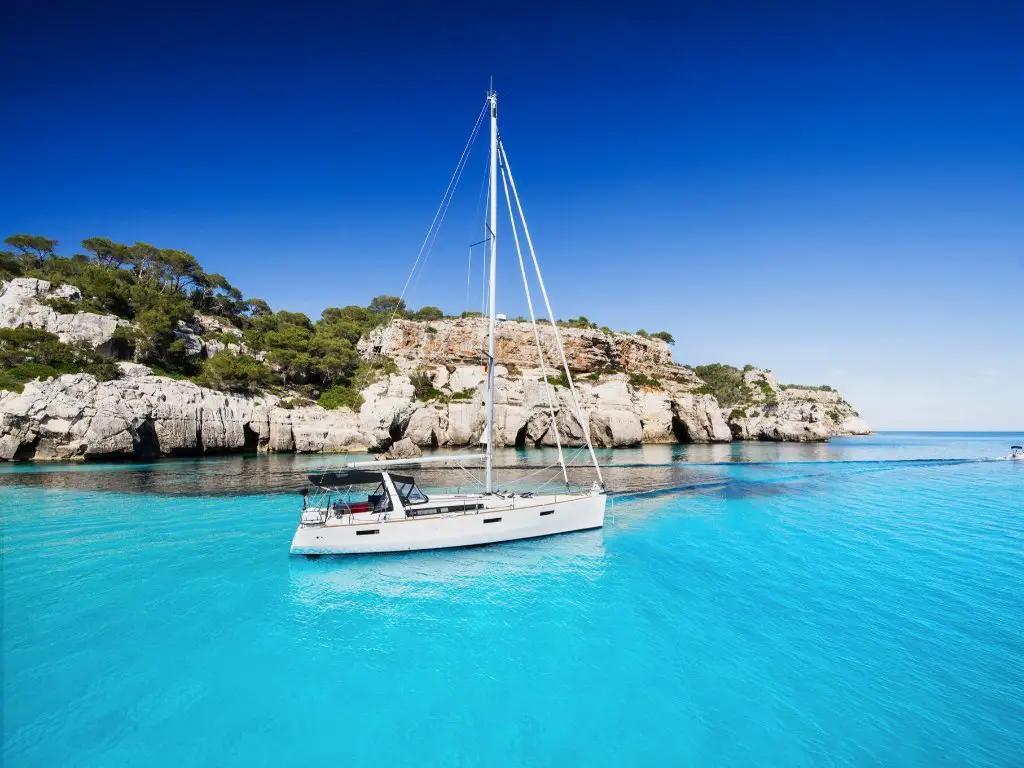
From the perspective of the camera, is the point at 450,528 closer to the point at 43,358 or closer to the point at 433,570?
the point at 433,570

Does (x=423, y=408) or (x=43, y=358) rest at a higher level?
(x=43, y=358)

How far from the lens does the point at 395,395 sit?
46688 millimetres

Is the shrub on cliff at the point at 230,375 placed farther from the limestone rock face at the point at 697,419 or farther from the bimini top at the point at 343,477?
the limestone rock face at the point at 697,419

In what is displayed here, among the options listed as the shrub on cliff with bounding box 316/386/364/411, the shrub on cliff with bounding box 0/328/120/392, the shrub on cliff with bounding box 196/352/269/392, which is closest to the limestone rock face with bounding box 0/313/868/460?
the shrub on cliff with bounding box 316/386/364/411

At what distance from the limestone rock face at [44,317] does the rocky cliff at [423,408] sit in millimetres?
148

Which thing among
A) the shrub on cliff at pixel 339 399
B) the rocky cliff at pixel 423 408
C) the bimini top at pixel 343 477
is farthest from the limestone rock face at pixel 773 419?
the bimini top at pixel 343 477

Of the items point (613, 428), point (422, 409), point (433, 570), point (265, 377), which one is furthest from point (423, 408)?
point (433, 570)

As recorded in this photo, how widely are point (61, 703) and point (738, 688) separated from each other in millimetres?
11374

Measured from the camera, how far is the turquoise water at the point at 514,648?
264 inches

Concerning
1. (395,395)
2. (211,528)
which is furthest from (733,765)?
(395,395)

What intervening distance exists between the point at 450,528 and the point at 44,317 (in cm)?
4745

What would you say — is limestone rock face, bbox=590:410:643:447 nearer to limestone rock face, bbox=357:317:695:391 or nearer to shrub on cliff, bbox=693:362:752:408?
limestone rock face, bbox=357:317:695:391

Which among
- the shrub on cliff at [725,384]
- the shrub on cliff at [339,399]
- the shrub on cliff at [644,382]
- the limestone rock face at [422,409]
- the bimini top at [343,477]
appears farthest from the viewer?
the shrub on cliff at [725,384]

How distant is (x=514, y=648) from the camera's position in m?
9.32
